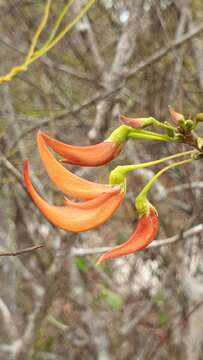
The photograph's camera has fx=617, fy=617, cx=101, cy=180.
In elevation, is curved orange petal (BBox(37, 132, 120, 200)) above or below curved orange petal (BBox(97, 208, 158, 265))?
above

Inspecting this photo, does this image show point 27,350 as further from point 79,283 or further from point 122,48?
point 122,48

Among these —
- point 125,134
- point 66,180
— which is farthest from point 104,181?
point 66,180

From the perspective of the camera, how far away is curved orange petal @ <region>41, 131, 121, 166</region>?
92 centimetres

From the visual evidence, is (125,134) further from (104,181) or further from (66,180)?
(104,181)

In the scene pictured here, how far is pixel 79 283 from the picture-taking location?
287cm

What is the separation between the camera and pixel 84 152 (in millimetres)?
951

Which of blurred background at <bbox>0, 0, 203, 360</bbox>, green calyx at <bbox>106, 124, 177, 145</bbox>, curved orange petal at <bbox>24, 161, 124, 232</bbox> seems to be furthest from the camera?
blurred background at <bbox>0, 0, 203, 360</bbox>

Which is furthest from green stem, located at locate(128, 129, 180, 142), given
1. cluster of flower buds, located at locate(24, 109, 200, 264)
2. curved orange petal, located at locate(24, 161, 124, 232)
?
curved orange petal, located at locate(24, 161, 124, 232)

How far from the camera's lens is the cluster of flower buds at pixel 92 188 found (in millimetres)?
891

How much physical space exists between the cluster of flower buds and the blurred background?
0.93m

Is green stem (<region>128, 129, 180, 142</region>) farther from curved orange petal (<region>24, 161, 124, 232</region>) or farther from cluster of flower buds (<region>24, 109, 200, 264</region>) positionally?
curved orange petal (<region>24, 161, 124, 232</region>)

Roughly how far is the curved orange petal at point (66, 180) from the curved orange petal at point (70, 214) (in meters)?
0.03

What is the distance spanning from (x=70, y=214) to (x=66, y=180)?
2.3 inches

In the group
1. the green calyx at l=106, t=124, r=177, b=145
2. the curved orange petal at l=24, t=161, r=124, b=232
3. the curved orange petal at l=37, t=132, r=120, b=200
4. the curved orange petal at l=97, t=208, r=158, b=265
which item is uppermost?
the green calyx at l=106, t=124, r=177, b=145
